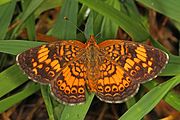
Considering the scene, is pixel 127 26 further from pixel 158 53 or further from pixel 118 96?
pixel 118 96

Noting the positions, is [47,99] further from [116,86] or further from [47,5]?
[47,5]

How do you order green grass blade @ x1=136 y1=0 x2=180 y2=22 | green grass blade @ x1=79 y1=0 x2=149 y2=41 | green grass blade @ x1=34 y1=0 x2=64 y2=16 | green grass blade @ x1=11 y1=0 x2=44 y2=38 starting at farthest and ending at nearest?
green grass blade @ x1=34 y1=0 x2=64 y2=16 < green grass blade @ x1=11 y1=0 x2=44 y2=38 < green grass blade @ x1=136 y1=0 x2=180 y2=22 < green grass blade @ x1=79 y1=0 x2=149 y2=41

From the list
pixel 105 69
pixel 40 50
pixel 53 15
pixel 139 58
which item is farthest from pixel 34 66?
pixel 53 15

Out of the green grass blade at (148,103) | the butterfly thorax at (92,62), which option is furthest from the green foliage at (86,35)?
the butterfly thorax at (92,62)

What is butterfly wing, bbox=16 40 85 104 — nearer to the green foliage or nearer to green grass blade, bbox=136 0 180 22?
the green foliage

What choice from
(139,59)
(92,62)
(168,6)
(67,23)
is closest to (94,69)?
(92,62)

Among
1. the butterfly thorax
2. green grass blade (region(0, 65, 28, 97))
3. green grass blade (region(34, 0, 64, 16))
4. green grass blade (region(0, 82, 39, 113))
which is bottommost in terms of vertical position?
green grass blade (region(0, 82, 39, 113))

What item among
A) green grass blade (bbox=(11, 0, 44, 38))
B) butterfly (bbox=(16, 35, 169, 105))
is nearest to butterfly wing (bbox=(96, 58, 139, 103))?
butterfly (bbox=(16, 35, 169, 105))
